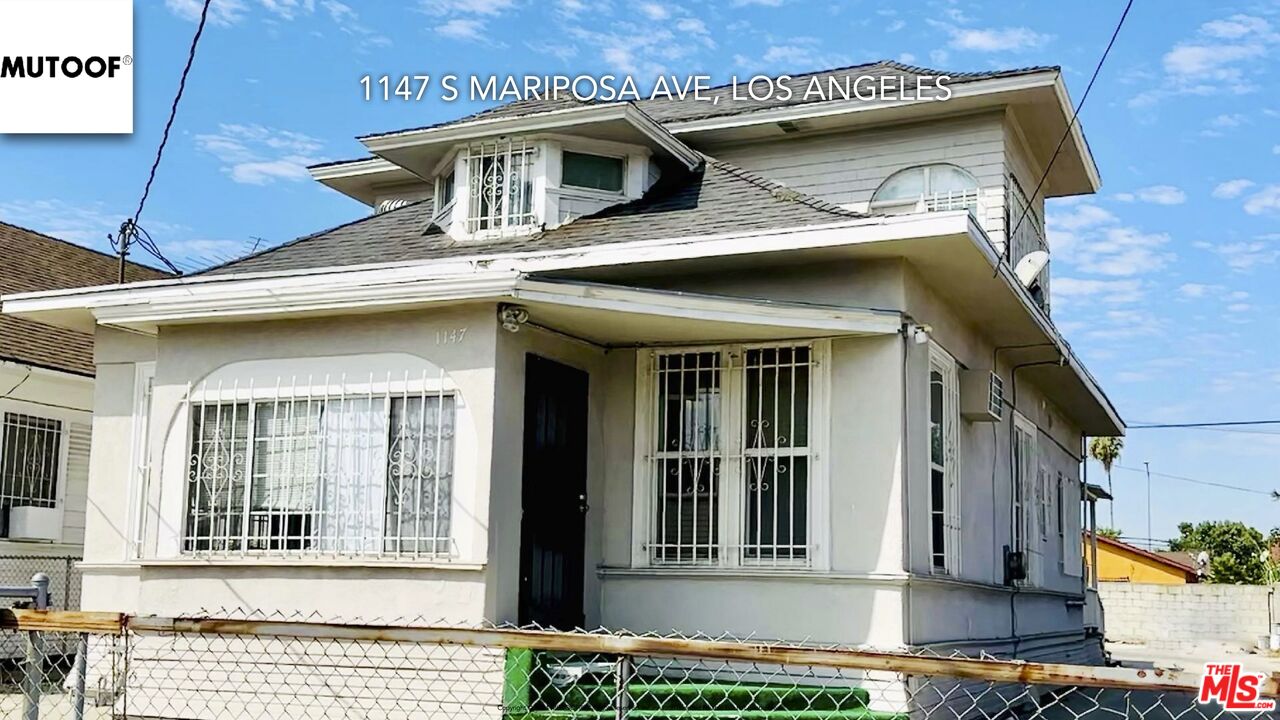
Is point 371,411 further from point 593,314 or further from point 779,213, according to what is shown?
point 779,213

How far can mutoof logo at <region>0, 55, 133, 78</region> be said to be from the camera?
10078mm

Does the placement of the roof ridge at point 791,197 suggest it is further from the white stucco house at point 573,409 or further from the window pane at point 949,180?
the window pane at point 949,180

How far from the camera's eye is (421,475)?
365 inches

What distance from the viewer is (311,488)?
31.3ft

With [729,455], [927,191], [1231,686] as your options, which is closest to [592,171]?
[729,455]

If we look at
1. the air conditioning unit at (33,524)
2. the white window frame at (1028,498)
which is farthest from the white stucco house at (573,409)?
the air conditioning unit at (33,524)

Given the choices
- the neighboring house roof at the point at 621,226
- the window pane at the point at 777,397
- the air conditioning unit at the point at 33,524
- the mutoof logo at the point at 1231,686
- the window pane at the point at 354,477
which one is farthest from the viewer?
the air conditioning unit at the point at 33,524

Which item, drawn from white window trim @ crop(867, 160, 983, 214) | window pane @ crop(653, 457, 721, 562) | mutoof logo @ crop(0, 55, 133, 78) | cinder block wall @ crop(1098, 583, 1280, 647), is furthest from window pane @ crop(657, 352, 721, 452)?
cinder block wall @ crop(1098, 583, 1280, 647)

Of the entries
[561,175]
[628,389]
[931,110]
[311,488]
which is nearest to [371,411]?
[311,488]

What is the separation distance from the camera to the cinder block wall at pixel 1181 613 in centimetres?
3131

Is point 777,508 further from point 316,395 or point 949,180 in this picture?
point 949,180

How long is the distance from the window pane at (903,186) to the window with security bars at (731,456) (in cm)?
459

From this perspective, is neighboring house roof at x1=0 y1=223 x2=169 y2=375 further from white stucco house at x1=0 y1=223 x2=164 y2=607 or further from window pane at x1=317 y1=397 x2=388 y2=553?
window pane at x1=317 y1=397 x2=388 y2=553

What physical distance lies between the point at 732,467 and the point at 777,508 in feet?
1.57
